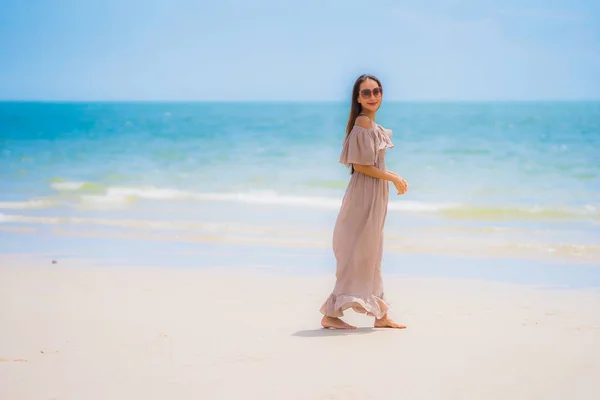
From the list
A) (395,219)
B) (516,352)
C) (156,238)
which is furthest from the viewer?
(395,219)

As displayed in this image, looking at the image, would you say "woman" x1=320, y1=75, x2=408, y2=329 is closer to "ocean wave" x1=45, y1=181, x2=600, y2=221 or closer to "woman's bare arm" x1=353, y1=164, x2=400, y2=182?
"woman's bare arm" x1=353, y1=164, x2=400, y2=182

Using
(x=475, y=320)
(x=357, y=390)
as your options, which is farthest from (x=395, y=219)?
(x=357, y=390)

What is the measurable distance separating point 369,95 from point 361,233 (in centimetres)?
87

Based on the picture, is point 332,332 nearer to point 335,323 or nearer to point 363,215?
point 335,323

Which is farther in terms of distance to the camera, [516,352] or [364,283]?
[364,283]

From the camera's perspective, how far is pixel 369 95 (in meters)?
5.13

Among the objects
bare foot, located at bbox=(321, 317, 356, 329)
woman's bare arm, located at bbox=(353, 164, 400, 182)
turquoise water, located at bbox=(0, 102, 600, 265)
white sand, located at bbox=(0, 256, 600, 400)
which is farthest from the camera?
turquoise water, located at bbox=(0, 102, 600, 265)

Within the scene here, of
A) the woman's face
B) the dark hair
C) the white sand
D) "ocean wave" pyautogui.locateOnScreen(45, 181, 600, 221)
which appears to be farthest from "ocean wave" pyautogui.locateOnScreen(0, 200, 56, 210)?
the woman's face

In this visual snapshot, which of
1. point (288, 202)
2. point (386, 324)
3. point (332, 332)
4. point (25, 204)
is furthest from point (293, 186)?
point (332, 332)

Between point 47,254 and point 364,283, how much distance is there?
4.69 m

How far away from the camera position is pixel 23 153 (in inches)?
964

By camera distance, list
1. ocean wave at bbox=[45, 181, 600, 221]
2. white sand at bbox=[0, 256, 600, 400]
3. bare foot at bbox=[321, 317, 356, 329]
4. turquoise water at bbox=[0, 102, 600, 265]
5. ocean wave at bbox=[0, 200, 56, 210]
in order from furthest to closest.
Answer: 1. ocean wave at bbox=[0, 200, 56, 210]
2. ocean wave at bbox=[45, 181, 600, 221]
3. turquoise water at bbox=[0, 102, 600, 265]
4. bare foot at bbox=[321, 317, 356, 329]
5. white sand at bbox=[0, 256, 600, 400]

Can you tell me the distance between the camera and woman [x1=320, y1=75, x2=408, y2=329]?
200 inches

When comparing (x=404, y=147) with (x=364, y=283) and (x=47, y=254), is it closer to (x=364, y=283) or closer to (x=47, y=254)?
(x=47, y=254)
